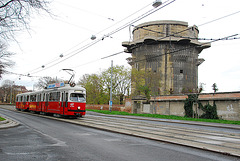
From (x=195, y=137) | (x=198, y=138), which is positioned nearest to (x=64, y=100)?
(x=195, y=137)

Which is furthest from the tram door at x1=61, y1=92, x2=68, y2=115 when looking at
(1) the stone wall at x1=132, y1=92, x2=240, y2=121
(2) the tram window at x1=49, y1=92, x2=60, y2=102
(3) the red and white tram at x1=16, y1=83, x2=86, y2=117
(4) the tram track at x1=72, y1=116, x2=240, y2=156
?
(1) the stone wall at x1=132, y1=92, x2=240, y2=121

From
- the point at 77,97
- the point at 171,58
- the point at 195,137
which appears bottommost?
the point at 195,137

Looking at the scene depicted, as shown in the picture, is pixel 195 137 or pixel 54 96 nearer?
pixel 195 137

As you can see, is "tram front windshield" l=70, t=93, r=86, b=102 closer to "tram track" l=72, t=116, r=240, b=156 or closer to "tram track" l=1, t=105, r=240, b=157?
"tram track" l=1, t=105, r=240, b=157

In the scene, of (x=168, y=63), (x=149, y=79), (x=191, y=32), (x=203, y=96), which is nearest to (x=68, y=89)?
(x=203, y=96)

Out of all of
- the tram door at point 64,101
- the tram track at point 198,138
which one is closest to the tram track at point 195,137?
the tram track at point 198,138

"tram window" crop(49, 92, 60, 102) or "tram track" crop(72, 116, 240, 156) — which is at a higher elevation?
"tram window" crop(49, 92, 60, 102)

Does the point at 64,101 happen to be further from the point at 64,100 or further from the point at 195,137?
the point at 195,137

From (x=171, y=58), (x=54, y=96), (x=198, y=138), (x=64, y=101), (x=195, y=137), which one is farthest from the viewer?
(x=171, y=58)

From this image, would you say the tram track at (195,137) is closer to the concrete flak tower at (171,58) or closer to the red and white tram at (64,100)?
the red and white tram at (64,100)

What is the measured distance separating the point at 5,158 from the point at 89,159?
215 cm

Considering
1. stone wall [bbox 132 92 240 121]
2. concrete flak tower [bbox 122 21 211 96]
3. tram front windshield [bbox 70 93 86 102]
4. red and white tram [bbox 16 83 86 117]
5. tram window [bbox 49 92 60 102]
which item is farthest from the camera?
concrete flak tower [bbox 122 21 211 96]

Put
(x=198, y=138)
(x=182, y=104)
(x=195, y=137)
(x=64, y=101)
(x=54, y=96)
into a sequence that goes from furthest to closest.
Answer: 1. (x=182, y=104)
2. (x=54, y=96)
3. (x=64, y=101)
4. (x=195, y=137)
5. (x=198, y=138)

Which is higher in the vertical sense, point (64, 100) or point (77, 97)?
point (77, 97)
